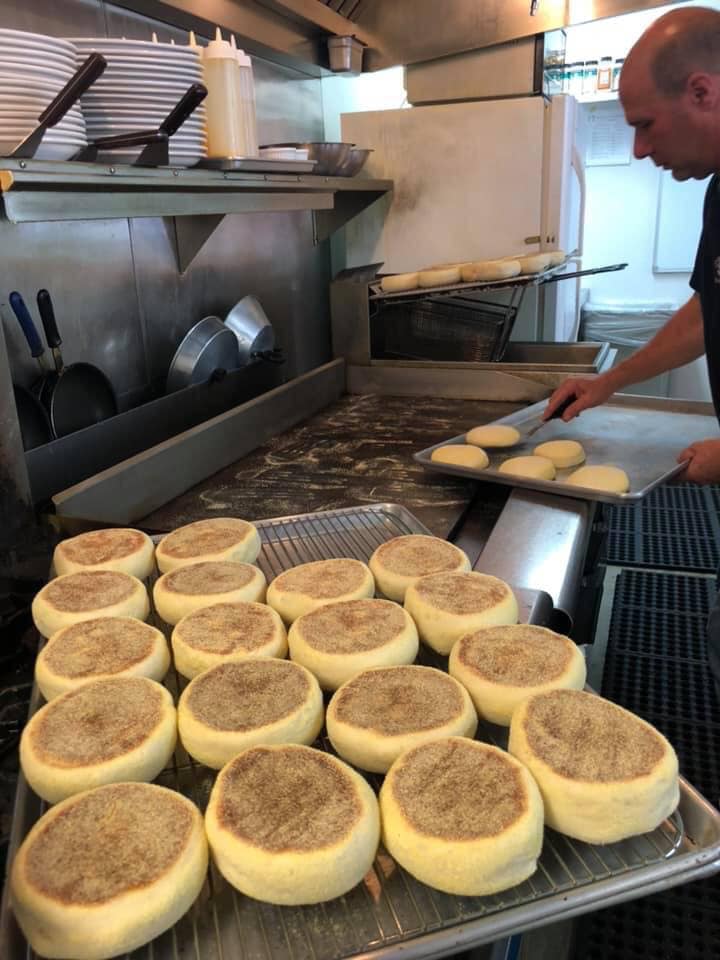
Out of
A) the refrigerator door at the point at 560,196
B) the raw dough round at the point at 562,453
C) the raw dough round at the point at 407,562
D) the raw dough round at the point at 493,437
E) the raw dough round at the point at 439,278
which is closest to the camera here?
the raw dough round at the point at 407,562

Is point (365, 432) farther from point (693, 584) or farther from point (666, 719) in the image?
point (693, 584)

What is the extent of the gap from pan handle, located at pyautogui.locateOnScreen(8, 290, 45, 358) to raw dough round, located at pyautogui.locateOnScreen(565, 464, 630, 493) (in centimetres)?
134

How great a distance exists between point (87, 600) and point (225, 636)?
0.26 meters

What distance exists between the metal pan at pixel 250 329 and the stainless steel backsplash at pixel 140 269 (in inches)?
3.7

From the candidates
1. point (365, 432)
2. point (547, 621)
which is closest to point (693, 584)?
point (365, 432)

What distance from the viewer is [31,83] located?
1188 mm

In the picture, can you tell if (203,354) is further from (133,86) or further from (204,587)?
(204,587)

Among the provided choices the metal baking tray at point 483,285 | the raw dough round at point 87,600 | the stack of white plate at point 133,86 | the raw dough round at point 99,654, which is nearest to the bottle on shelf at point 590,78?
the metal baking tray at point 483,285

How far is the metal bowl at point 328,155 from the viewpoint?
2.66 m

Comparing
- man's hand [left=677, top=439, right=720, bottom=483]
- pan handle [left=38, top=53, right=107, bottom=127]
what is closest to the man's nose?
man's hand [left=677, top=439, right=720, bottom=483]

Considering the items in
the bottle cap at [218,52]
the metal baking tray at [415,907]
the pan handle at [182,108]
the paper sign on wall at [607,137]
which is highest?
the paper sign on wall at [607,137]

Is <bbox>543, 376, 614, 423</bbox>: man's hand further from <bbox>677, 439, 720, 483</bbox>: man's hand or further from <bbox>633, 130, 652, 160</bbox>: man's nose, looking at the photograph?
<bbox>633, 130, 652, 160</bbox>: man's nose

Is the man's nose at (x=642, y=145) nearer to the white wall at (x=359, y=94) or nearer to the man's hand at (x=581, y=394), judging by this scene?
the man's hand at (x=581, y=394)

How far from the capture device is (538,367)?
9.18ft
